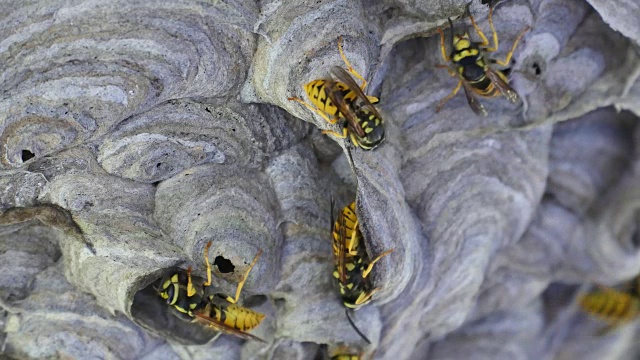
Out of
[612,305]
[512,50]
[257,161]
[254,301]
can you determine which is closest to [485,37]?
[512,50]

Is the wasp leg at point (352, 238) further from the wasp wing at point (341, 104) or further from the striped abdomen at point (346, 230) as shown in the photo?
the wasp wing at point (341, 104)

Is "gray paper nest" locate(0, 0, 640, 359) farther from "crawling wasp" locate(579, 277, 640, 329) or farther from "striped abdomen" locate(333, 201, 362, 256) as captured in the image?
"crawling wasp" locate(579, 277, 640, 329)

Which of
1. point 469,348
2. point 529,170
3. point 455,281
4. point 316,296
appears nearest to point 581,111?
point 529,170

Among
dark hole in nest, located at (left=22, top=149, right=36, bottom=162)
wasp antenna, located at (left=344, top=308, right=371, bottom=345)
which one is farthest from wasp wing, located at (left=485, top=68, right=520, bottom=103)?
dark hole in nest, located at (left=22, top=149, right=36, bottom=162)

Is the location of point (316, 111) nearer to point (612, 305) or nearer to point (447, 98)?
point (447, 98)

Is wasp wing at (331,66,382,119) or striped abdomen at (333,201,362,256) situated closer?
wasp wing at (331,66,382,119)
